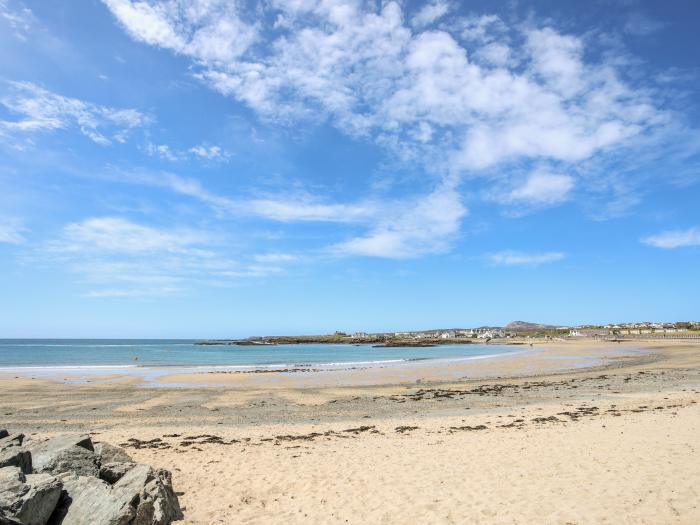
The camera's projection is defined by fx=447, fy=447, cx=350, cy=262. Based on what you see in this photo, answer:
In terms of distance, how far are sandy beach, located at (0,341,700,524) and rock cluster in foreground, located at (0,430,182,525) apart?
3.73 feet

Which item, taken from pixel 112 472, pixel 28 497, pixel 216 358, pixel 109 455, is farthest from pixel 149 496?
pixel 216 358

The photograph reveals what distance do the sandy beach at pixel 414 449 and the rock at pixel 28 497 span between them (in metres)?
2.14

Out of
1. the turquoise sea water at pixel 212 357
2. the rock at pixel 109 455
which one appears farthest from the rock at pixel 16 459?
the turquoise sea water at pixel 212 357

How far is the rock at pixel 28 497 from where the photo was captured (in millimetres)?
5465

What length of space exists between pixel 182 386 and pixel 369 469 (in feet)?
72.7

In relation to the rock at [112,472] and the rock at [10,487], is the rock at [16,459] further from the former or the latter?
the rock at [112,472]

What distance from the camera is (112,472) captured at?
761cm

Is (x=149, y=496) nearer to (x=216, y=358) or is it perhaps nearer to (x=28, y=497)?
(x=28, y=497)

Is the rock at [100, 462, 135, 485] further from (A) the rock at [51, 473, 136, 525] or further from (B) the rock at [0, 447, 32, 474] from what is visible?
(B) the rock at [0, 447, 32, 474]

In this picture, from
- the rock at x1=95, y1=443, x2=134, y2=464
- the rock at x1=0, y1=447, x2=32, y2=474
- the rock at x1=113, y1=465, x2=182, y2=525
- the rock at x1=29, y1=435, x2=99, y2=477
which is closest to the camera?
the rock at x1=113, y1=465, x2=182, y2=525

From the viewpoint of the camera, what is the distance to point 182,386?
1125 inches

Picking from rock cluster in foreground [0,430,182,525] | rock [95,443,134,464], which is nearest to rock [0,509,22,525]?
rock cluster in foreground [0,430,182,525]

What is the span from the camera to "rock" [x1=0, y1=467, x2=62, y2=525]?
5465 mm

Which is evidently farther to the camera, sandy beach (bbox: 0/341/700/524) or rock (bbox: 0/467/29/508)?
sandy beach (bbox: 0/341/700/524)
